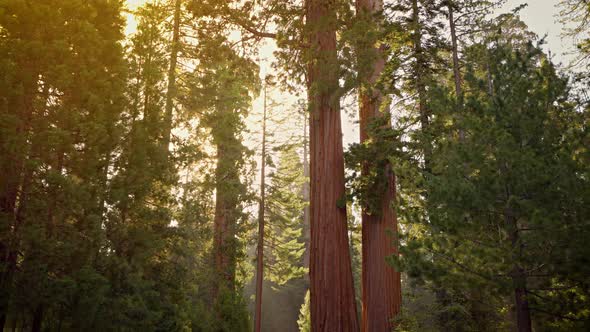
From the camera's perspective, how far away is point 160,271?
11.3 meters

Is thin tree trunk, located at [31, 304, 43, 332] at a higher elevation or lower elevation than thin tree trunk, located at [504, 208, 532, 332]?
lower

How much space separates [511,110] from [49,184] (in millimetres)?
8827

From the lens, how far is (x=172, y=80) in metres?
14.2

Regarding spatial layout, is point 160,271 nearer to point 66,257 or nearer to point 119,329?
point 119,329

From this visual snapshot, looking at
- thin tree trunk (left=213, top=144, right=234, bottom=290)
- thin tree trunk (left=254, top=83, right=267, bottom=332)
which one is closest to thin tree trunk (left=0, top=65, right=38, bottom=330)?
thin tree trunk (left=213, top=144, right=234, bottom=290)

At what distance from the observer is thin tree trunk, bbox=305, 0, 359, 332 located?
746cm

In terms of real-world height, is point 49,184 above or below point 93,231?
above

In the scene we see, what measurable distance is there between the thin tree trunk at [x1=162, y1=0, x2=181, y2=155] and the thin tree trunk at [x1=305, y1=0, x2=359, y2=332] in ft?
18.1

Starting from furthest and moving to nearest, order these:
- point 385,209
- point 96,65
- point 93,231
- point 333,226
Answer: point 96,65 → point 93,231 → point 385,209 → point 333,226

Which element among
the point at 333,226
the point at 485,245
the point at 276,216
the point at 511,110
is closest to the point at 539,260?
the point at 485,245

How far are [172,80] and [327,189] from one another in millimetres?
8627

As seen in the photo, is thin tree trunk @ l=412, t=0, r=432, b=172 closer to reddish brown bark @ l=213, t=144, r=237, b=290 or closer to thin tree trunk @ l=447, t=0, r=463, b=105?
thin tree trunk @ l=447, t=0, r=463, b=105

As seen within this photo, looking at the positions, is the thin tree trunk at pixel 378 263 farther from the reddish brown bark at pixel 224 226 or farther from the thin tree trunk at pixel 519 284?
the reddish brown bark at pixel 224 226

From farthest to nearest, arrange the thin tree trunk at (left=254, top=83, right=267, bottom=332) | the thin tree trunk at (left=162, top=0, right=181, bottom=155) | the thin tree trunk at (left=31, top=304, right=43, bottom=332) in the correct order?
the thin tree trunk at (left=254, top=83, right=267, bottom=332)
the thin tree trunk at (left=162, top=0, right=181, bottom=155)
the thin tree trunk at (left=31, top=304, right=43, bottom=332)
